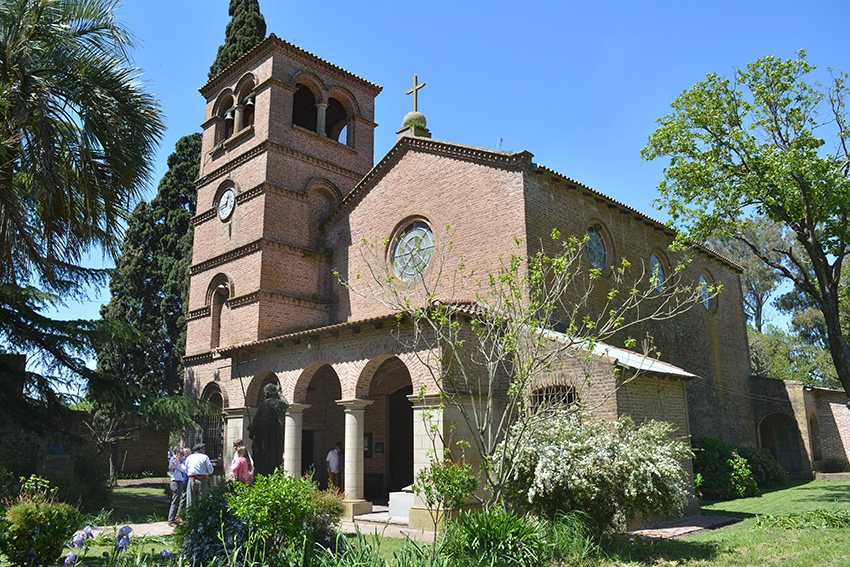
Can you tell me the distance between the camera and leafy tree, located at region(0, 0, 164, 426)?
33.7 ft

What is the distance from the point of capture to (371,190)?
2041cm

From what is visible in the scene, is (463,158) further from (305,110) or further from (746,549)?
(746,549)

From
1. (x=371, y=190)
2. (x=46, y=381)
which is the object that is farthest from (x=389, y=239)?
(x=46, y=381)

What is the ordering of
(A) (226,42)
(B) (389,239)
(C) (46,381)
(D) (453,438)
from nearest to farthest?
1. (D) (453,438)
2. (C) (46,381)
3. (B) (389,239)
4. (A) (226,42)

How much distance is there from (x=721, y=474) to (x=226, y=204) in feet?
59.3

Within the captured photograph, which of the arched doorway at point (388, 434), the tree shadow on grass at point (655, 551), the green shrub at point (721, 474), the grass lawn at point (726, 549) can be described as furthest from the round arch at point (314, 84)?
the tree shadow on grass at point (655, 551)

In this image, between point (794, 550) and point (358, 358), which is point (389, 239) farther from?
point (794, 550)

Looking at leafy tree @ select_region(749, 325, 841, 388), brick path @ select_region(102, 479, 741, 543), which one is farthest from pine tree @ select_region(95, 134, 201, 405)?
leafy tree @ select_region(749, 325, 841, 388)

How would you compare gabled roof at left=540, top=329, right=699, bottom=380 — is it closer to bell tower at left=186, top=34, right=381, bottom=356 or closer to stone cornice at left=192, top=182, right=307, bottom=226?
bell tower at left=186, top=34, right=381, bottom=356

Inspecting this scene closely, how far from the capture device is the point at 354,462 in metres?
14.7

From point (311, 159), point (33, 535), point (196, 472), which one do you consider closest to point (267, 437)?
point (33, 535)

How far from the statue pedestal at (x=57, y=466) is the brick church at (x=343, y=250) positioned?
4048 mm

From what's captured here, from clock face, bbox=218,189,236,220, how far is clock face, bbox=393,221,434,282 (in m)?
6.38

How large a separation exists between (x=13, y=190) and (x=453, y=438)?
920 centimetres
